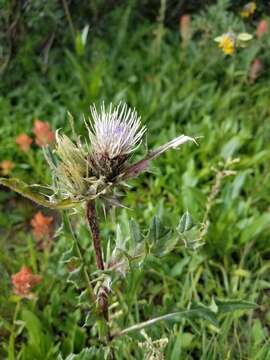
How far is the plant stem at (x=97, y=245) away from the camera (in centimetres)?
128

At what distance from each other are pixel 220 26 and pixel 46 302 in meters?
1.91

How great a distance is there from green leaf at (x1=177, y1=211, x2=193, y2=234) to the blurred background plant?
192 mm

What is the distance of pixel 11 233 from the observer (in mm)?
2457

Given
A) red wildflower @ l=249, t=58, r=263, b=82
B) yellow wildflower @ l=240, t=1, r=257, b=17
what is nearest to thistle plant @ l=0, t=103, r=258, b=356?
red wildflower @ l=249, t=58, r=263, b=82

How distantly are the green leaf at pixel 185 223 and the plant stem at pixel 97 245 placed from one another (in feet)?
0.68

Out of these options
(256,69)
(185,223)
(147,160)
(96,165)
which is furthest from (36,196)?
(256,69)

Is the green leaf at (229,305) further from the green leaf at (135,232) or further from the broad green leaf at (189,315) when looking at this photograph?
the green leaf at (135,232)

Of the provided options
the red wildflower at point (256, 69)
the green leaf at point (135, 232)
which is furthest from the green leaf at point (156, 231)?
the red wildflower at point (256, 69)

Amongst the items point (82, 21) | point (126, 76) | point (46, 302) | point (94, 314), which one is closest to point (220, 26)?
point (126, 76)

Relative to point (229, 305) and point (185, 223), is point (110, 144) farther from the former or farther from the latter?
point (229, 305)

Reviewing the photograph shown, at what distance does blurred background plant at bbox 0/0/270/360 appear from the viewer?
1.88 metres

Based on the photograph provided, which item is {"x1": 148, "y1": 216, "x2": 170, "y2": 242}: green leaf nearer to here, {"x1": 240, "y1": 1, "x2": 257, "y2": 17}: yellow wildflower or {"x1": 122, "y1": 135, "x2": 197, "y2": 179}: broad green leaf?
{"x1": 122, "y1": 135, "x2": 197, "y2": 179}: broad green leaf

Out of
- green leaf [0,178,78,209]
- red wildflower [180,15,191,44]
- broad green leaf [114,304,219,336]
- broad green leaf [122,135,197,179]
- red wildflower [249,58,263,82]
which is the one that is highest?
red wildflower [180,15,191,44]

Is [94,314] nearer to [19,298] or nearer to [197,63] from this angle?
[19,298]
